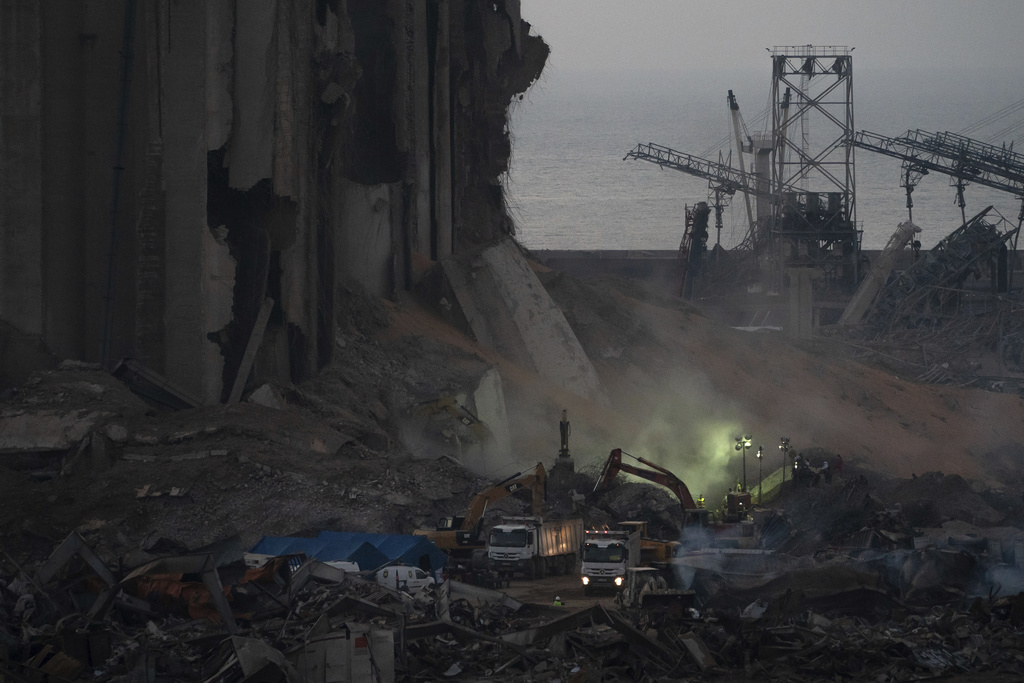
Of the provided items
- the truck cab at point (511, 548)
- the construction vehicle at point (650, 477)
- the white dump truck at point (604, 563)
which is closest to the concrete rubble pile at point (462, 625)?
the white dump truck at point (604, 563)

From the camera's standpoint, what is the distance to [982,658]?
19750 millimetres

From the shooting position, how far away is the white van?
2305cm

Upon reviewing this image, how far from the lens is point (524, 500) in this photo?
32.7 m

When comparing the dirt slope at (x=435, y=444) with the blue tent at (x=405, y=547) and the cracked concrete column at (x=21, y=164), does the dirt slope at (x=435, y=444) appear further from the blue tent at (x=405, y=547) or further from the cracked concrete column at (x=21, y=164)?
the cracked concrete column at (x=21, y=164)

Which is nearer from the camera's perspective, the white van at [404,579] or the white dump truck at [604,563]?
the white van at [404,579]

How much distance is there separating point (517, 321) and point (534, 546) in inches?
765

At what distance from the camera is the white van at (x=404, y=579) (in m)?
23.0

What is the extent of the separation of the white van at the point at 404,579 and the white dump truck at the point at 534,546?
10.7ft

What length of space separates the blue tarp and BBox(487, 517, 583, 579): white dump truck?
131 cm

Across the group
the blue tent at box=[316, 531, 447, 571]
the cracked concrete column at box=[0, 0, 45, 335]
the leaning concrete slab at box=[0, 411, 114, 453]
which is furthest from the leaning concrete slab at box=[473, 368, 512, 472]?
Result: the cracked concrete column at box=[0, 0, 45, 335]

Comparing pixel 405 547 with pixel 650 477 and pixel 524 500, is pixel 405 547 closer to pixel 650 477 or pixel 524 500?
pixel 524 500

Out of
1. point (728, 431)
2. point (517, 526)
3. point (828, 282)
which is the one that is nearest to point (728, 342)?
point (728, 431)

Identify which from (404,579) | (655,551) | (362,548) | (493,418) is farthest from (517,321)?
(404,579)

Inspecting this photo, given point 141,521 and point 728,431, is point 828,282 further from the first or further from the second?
point 141,521
